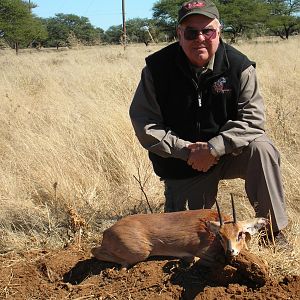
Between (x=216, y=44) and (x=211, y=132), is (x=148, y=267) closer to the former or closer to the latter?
(x=211, y=132)

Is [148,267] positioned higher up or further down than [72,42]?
further down

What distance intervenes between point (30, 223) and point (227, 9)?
33.9 metres

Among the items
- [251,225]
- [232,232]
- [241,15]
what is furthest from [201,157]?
[241,15]

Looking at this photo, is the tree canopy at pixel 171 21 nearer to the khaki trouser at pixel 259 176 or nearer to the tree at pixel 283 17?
the tree at pixel 283 17

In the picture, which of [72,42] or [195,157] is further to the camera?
[72,42]

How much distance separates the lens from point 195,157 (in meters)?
3.53

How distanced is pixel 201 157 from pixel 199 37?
0.88 metres

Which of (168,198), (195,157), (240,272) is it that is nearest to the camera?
(240,272)

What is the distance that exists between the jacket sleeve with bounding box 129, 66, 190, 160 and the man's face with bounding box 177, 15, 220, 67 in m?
0.38

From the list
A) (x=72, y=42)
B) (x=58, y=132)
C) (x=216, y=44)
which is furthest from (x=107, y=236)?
(x=72, y=42)

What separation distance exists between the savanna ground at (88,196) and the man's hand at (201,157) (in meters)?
0.75

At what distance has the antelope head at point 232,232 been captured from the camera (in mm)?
2615

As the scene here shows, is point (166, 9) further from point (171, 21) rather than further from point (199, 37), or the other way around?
point (199, 37)

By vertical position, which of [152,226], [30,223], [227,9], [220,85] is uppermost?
[227,9]
